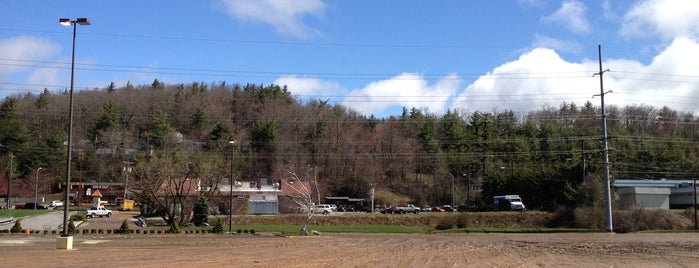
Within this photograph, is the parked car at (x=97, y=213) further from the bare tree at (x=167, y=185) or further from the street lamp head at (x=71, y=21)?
the street lamp head at (x=71, y=21)

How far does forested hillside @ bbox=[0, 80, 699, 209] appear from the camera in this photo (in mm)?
90250

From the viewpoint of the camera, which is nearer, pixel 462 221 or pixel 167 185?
pixel 167 185

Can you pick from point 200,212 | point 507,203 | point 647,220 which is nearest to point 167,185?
point 200,212

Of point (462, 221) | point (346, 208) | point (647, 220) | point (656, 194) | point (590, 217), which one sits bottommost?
point (346, 208)

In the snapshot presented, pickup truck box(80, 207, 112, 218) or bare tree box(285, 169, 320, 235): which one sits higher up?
bare tree box(285, 169, 320, 235)

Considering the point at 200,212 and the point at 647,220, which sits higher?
the point at 200,212

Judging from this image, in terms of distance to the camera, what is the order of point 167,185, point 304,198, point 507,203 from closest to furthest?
point 304,198, point 167,185, point 507,203

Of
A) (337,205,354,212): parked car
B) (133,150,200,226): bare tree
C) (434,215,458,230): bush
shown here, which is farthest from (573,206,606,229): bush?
(337,205,354,212): parked car

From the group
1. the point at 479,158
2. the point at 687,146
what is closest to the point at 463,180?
the point at 479,158

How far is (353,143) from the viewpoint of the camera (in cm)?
10894

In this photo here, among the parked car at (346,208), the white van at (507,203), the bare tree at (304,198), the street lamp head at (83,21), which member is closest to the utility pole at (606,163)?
the bare tree at (304,198)

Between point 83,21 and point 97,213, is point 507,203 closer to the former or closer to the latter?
point 97,213

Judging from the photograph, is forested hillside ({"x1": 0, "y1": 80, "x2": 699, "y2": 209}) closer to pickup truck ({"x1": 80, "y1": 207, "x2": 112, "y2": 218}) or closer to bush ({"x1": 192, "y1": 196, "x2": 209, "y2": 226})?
pickup truck ({"x1": 80, "y1": 207, "x2": 112, "y2": 218})

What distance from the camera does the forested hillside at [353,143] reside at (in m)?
90.2
